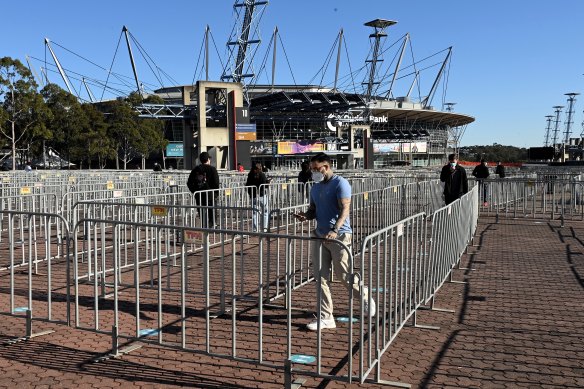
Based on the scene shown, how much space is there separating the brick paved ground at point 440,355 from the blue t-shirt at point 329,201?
1189 mm

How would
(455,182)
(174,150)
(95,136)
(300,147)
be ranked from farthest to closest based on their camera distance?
(300,147)
(174,150)
(95,136)
(455,182)

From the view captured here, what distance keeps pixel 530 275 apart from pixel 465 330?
12.8ft

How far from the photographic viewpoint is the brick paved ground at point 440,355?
519 cm

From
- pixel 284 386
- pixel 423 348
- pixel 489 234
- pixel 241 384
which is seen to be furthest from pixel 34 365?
pixel 489 234

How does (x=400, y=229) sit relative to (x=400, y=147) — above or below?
below

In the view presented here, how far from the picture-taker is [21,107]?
1849 inches

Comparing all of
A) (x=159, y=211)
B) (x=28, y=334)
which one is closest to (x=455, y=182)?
(x=159, y=211)

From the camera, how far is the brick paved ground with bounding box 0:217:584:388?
5.19 meters

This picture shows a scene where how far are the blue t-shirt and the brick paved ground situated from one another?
1.19 metres

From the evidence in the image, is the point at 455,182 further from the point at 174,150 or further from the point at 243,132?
the point at 174,150

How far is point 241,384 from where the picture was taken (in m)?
5.07

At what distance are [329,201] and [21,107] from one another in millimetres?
46569

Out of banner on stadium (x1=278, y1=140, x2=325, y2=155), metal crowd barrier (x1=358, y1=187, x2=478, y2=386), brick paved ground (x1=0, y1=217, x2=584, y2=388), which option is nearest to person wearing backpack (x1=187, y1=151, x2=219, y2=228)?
metal crowd barrier (x1=358, y1=187, x2=478, y2=386)

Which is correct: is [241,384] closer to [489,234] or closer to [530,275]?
[530,275]
